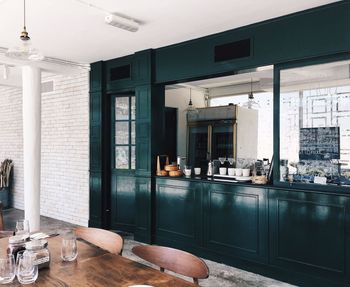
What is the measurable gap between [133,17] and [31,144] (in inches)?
111

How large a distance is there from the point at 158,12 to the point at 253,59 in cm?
125

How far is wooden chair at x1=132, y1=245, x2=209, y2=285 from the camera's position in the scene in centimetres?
189

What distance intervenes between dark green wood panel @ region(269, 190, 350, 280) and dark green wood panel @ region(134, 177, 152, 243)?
1932 mm

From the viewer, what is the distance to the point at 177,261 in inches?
79.3

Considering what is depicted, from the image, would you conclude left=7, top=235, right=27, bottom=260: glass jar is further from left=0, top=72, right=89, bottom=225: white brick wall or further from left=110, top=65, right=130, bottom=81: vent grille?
left=0, top=72, right=89, bottom=225: white brick wall

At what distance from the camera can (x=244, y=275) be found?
12.7 feet

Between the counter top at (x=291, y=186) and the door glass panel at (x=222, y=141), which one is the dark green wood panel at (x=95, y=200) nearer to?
the counter top at (x=291, y=186)

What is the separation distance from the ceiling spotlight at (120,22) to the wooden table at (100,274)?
7.83ft

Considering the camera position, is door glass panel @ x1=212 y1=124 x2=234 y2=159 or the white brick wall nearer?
the white brick wall

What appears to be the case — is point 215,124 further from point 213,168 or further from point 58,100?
point 58,100

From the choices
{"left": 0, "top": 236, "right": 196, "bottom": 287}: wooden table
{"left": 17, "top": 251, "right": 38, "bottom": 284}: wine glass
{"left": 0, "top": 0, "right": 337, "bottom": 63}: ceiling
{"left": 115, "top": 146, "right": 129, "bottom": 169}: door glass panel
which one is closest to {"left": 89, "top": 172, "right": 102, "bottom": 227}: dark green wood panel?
{"left": 115, "top": 146, "right": 129, "bottom": 169}: door glass panel

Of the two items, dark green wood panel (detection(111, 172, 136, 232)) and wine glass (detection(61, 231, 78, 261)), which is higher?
wine glass (detection(61, 231, 78, 261))

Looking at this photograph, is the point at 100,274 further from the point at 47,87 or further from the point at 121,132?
the point at 47,87

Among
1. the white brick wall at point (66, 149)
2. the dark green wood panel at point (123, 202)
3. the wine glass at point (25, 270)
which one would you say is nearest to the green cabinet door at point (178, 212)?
the dark green wood panel at point (123, 202)
